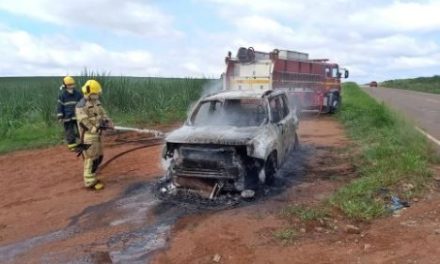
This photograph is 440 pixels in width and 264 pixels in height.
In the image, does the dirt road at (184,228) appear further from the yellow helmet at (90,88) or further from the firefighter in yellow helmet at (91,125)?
the yellow helmet at (90,88)

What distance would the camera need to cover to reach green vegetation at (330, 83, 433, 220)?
23.3ft

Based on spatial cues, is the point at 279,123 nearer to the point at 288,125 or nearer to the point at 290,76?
the point at 288,125

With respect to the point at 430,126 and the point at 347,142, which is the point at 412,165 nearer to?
the point at 347,142

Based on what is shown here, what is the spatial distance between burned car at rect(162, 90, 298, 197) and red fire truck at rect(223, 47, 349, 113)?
8.96 meters

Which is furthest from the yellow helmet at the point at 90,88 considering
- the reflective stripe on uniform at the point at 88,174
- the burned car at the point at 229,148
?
the burned car at the point at 229,148

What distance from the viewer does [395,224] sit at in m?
6.37

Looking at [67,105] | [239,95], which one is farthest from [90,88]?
[239,95]

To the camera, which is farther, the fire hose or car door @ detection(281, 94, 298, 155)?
the fire hose

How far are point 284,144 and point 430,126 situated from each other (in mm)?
9165

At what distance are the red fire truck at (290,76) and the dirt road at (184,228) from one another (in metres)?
8.64

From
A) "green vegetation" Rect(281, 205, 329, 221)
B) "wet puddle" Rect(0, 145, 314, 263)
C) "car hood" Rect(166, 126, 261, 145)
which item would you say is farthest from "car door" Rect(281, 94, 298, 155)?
"green vegetation" Rect(281, 205, 329, 221)

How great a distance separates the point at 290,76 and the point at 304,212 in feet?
42.5

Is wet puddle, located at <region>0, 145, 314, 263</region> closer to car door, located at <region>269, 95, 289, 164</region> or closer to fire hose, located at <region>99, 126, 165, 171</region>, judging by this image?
car door, located at <region>269, 95, 289, 164</region>

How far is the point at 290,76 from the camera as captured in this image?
63.1 ft
